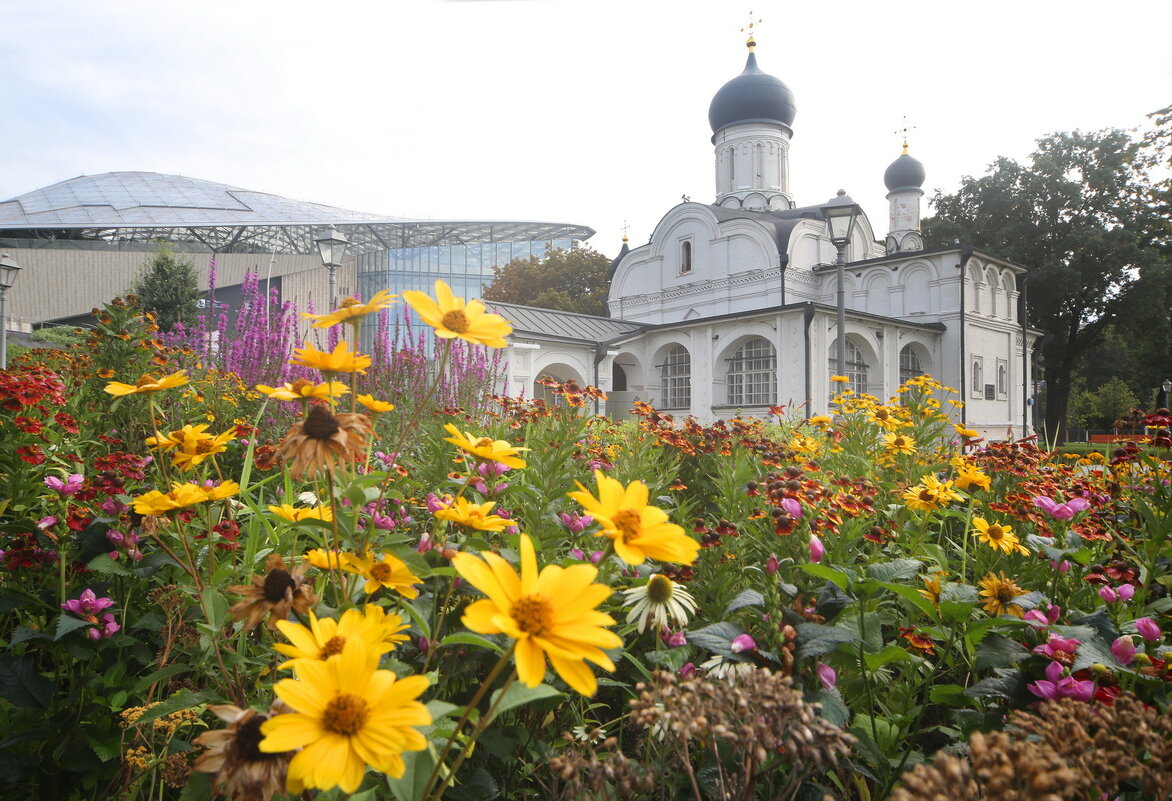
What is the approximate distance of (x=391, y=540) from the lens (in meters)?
1.14

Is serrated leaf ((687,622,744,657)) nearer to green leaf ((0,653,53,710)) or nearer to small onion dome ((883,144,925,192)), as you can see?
green leaf ((0,653,53,710))

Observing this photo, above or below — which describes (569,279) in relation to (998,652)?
above

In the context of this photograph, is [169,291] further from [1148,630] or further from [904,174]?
[904,174]

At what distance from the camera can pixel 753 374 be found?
22141 mm

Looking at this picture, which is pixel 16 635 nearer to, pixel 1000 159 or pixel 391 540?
pixel 391 540

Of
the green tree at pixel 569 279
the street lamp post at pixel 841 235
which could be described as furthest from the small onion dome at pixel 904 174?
the street lamp post at pixel 841 235

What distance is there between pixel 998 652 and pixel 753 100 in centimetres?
3024

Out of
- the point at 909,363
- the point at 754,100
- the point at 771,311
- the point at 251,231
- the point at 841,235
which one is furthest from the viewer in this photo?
the point at 251,231

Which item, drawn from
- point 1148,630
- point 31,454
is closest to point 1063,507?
point 1148,630

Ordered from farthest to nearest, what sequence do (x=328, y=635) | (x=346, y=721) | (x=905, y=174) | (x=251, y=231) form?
(x=251, y=231) < (x=905, y=174) < (x=328, y=635) < (x=346, y=721)

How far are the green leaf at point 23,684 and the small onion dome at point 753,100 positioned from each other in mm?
30424

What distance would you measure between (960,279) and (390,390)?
78.3ft

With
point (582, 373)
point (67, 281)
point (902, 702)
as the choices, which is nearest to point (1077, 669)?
point (902, 702)

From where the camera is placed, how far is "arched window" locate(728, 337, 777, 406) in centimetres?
2150
